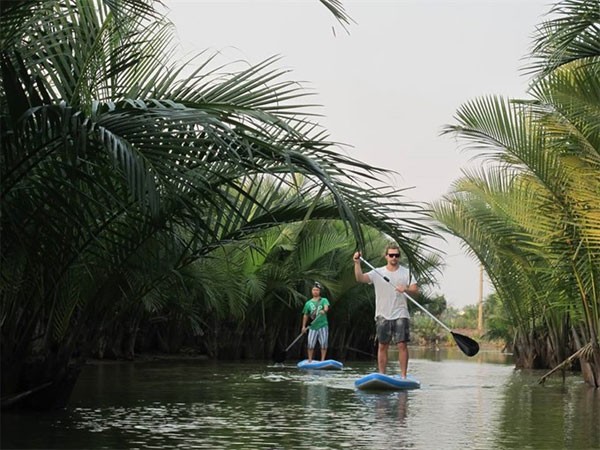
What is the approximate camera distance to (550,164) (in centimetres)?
1457

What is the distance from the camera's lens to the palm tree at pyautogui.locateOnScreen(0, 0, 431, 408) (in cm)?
625

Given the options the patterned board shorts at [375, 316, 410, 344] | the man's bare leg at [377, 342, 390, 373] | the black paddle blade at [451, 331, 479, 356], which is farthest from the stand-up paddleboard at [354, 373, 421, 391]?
the black paddle blade at [451, 331, 479, 356]

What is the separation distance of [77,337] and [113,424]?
1012 mm

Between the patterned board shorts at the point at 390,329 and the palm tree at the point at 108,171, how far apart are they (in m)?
4.53

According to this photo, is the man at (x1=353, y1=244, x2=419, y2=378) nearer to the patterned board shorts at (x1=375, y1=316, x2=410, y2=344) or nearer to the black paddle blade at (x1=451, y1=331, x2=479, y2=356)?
the patterned board shorts at (x1=375, y1=316, x2=410, y2=344)

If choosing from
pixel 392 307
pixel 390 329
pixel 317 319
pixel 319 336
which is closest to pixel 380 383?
pixel 390 329

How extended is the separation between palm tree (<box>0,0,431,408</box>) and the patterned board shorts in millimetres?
4530

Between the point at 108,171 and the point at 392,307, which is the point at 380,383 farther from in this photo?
the point at 108,171

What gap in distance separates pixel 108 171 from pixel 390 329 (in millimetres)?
7545

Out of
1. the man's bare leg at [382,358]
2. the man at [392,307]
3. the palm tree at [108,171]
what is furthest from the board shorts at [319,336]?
the palm tree at [108,171]

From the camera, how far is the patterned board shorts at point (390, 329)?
46.2ft

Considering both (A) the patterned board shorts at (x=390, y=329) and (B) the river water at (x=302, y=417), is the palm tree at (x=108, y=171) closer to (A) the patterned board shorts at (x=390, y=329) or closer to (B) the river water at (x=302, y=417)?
(B) the river water at (x=302, y=417)

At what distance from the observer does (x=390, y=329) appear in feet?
46.5

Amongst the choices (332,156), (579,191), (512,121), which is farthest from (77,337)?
(512,121)
